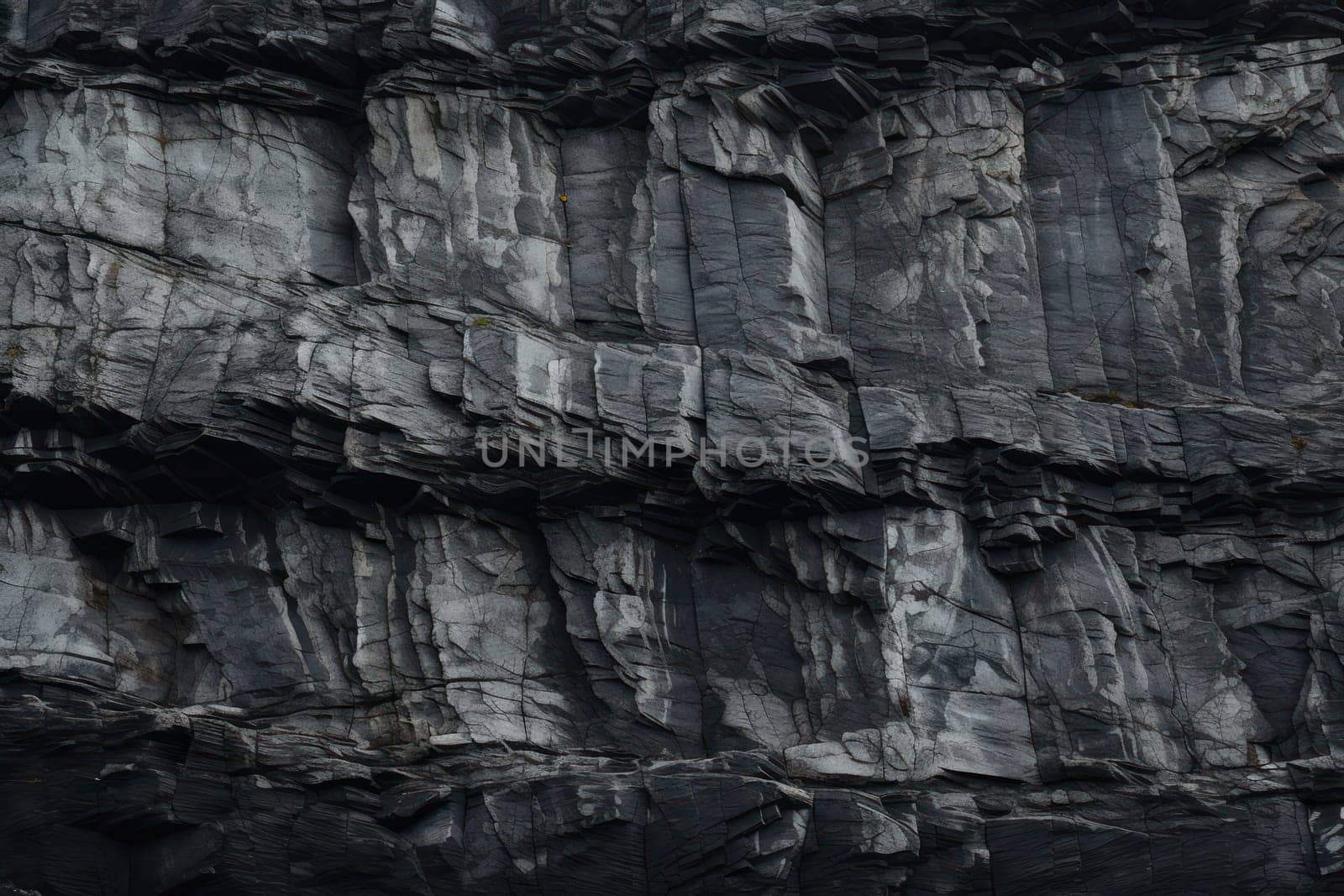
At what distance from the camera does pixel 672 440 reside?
1043 inches

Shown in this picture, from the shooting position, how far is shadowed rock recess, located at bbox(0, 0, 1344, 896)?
955 inches

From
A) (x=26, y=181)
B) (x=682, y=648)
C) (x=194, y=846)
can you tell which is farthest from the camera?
(x=26, y=181)

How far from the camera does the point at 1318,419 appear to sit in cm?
2739

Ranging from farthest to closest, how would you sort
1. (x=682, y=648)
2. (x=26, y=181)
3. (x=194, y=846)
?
(x=26, y=181)
(x=682, y=648)
(x=194, y=846)

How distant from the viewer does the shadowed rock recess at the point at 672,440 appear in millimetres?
24266

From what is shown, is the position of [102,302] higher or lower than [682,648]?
higher

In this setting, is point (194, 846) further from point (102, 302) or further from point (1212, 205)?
point (1212, 205)

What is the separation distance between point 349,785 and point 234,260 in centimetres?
835

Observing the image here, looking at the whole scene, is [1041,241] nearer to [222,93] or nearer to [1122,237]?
[1122,237]

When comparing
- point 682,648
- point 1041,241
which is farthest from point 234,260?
point 1041,241

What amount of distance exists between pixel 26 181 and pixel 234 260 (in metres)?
3.12

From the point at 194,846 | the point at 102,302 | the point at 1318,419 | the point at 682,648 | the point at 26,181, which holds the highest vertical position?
the point at 26,181

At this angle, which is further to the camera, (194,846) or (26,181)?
(26,181)

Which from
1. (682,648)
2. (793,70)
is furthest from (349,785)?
(793,70)
